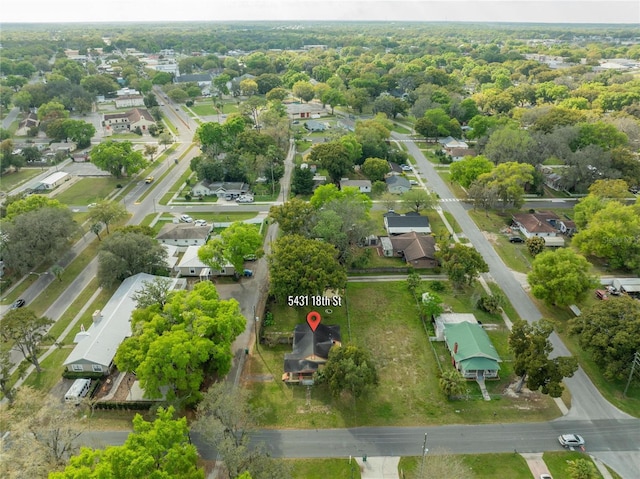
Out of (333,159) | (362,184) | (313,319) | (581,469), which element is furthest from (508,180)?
(581,469)

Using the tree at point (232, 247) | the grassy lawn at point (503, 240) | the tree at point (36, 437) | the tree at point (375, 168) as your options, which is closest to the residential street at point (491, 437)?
the tree at point (36, 437)

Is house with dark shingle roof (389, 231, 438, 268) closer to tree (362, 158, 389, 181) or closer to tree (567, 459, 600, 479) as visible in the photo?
tree (362, 158, 389, 181)

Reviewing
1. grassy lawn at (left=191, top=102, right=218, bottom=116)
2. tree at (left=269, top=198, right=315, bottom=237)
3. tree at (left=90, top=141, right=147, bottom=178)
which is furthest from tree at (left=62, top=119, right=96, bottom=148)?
tree at (left=269, top=198, right=315, bottom=237)

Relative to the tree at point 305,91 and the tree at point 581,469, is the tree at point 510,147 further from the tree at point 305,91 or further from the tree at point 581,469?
the tree at point 305,91

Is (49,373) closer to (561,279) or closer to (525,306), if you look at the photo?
(525,306)

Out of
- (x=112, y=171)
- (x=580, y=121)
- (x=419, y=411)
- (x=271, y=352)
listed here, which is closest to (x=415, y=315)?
(x=419, y=411)
